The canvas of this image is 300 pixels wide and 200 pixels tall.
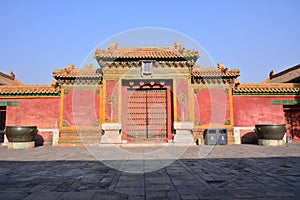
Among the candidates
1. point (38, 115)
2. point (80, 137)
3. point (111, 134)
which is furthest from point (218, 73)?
point (38, 115)

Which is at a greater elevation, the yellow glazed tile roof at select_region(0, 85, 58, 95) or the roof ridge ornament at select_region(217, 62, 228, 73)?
the roof ridge ornament at select_region(217, 62, 228, 73)

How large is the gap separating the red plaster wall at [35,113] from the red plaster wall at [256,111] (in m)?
10.0

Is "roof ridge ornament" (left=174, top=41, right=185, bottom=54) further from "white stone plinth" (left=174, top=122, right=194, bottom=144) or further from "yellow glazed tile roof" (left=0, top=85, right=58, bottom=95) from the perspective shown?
"yellow glazed tile roof" (left=0, top=85, right=58, bottom=95)

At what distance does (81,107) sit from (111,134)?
2426mm

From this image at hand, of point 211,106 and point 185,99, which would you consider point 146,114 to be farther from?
point 211,106

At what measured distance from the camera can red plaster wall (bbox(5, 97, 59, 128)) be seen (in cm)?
1129

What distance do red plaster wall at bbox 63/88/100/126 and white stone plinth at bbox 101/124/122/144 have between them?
1.15 meters

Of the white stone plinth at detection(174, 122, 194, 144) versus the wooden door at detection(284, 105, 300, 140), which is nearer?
the white stone plinth at detection(174, 122, 194, 144)

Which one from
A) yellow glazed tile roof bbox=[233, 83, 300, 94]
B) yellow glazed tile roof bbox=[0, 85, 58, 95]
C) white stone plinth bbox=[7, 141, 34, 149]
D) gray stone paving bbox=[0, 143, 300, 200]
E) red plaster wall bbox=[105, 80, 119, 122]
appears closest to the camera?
gray stone paving bbox=[0, 143, 300, 200]

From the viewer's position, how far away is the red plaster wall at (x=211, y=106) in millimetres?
11055

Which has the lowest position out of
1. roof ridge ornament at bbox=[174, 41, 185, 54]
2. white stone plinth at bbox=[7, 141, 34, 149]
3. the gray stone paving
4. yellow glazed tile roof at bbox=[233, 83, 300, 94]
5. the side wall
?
white stone plinth at bbox=[7, 141, 34, 149]

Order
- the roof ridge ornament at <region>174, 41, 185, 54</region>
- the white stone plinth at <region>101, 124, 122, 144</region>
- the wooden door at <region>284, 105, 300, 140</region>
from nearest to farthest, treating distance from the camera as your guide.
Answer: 1. the white stone plinth at <region>101, 124, 122, 144</region>
2. the roof ridge ornament at <region>174, 41, 185, 54</region>
3. the wooden door at <region>284, 105, 300, 140</region>

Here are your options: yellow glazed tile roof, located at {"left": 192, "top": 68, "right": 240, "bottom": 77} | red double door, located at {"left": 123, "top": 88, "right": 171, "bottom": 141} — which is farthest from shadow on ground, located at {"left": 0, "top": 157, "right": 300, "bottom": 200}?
yellow glazed tile roof, located at {"left": 192, "top": 68, "right": 240, "bottom": 77}

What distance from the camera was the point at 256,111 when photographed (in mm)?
11539
